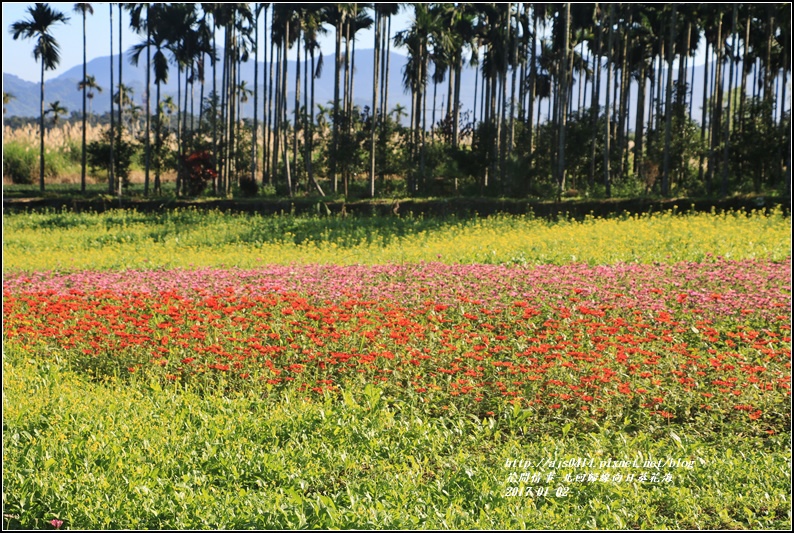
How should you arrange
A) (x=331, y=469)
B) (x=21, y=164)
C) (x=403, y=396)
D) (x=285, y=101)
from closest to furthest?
1. (x=331, y=469)
2. (x=403, y=396)
3. (x=285, y=101)
4. (x=21, y=164)

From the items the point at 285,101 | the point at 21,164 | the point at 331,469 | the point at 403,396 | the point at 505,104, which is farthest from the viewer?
the point at 21,164

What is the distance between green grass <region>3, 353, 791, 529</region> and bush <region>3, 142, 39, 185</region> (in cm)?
4390

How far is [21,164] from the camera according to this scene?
4562cm

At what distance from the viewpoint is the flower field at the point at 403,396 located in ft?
16.3

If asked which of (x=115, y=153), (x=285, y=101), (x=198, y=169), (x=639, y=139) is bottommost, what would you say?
(x=198, y=169)

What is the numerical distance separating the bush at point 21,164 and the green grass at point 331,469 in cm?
4390

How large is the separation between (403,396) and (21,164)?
150 feet

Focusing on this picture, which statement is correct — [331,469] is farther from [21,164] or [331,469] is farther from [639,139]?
[21,164]

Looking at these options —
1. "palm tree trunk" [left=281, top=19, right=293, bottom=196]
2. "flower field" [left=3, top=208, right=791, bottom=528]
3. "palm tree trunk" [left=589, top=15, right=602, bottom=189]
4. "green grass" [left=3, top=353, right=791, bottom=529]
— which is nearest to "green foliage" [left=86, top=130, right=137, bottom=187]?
"palm tree trunk" [left=281, top=19, right=293, bottom=196]

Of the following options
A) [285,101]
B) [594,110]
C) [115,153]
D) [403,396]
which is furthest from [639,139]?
[403,396]

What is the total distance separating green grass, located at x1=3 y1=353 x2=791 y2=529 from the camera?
4727mm

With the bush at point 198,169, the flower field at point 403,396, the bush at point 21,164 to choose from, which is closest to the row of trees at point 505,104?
the bush at point 198,169

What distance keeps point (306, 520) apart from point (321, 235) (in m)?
17.0

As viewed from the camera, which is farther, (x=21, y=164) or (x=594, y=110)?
(x=21, y=164)
